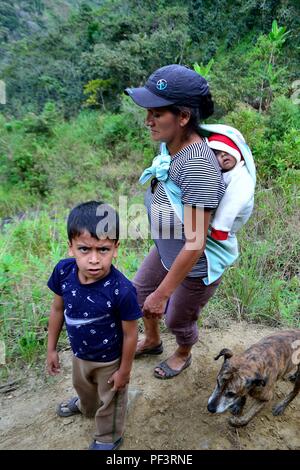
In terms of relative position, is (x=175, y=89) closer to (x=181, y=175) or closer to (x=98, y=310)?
(x=181, y=175)

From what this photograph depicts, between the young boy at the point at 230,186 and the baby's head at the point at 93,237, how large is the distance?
0.51 meters

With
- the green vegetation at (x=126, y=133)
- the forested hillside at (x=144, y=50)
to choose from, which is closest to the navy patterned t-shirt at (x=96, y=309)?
the green vegetation at (x=126, y=133)

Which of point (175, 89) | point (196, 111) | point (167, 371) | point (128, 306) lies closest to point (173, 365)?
point (167, 371)

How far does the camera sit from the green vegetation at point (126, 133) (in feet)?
10.6

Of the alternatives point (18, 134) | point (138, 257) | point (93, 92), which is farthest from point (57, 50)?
point (138, 257)

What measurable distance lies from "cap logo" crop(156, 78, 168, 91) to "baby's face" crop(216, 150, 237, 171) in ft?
1.31

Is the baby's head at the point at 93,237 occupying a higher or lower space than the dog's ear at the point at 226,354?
higher

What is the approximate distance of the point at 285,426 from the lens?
2203mm

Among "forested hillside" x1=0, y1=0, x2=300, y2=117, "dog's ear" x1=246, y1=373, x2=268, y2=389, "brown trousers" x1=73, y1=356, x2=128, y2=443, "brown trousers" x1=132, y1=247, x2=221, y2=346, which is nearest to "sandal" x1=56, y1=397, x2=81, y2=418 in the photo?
"brown trousers" x1=73, y1=356, x2=128, y2=443

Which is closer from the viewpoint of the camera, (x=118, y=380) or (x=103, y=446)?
(x=118, y=380)

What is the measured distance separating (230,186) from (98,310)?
81 cm

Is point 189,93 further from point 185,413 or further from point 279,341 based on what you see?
point 185,413

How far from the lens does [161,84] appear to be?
68.9 inches

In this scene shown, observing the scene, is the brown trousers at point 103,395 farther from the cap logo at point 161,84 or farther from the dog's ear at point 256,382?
the cap logo at point 161,84
